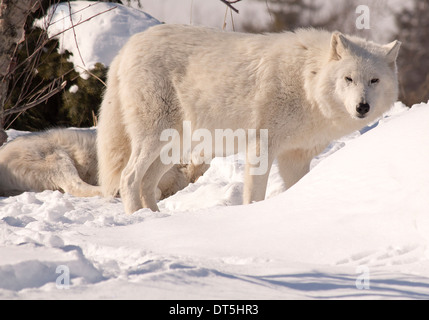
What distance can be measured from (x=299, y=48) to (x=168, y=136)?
4.76 ft

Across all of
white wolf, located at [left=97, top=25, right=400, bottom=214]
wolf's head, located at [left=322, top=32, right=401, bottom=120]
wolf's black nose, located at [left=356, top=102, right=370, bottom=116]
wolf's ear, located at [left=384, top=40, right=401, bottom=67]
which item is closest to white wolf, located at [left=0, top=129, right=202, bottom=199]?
white wolf, located at [left=97, top=25, right=400, bottom=214]

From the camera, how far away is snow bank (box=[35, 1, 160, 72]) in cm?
1048

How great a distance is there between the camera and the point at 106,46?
10.7 m

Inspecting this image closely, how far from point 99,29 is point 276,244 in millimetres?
8439

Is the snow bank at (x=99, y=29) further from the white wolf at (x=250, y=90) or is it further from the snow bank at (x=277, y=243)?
the snow bank at (x=277, y=243)

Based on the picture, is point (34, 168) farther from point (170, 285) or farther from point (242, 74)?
point (170, 285)

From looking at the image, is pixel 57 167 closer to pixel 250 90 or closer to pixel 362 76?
pixel 250 90

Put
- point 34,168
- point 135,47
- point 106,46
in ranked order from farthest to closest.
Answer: point 106,46, point 34,168, point 135,47

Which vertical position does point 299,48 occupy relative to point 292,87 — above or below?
above

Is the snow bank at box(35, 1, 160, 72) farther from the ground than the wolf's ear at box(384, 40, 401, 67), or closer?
farther from the ground

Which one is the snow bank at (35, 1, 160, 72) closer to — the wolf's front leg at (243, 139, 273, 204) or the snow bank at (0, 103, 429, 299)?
the wolf's front leg at (243, 139, 273, 204)

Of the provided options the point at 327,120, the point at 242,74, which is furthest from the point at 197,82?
the point at 327,120

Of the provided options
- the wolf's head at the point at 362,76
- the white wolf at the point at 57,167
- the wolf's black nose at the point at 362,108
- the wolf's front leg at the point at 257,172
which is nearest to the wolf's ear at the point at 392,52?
the wolf's head at the point at 362,76

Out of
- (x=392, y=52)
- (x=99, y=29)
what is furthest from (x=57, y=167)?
(x=99, y=29)
